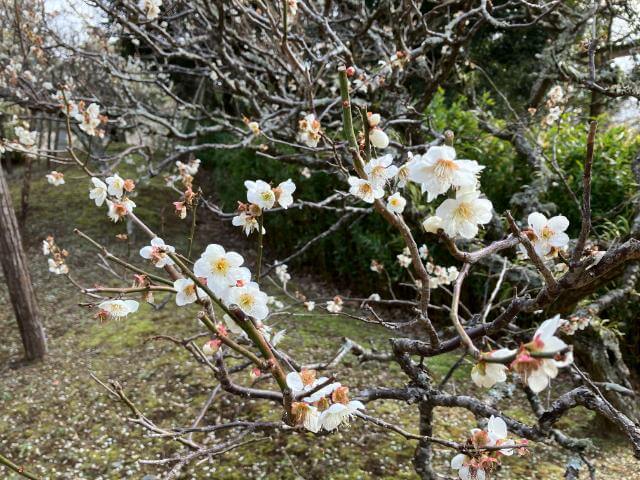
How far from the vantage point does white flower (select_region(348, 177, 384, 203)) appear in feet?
3.19

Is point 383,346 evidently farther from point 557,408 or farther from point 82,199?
point 82,199

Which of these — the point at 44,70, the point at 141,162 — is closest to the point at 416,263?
the point at 44,70

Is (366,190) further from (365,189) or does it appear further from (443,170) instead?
(443,170)

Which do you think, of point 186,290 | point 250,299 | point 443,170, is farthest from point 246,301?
point 443,170

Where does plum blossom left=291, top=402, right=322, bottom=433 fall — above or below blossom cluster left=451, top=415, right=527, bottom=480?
above

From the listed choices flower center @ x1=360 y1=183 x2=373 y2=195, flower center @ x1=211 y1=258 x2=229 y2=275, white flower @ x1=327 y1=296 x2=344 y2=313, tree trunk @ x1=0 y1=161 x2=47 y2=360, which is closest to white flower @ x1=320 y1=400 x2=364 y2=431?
flower center @ x1=211 y1=258 x2=229 y2=275

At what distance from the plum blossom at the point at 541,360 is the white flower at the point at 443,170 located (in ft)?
0.89

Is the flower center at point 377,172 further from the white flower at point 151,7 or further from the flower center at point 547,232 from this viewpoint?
the white flower at point 151,7

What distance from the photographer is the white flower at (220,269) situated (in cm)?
88

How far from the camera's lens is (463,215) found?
2.79ft

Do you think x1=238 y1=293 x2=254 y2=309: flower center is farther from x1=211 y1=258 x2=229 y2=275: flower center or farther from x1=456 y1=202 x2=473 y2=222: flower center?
x1=456 y1=202 x2=473 y2=222: flower center

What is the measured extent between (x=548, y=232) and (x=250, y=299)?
0.64 m

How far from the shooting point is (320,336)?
3.97 m

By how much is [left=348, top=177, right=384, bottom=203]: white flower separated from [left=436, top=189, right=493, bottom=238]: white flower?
0.17 metres
